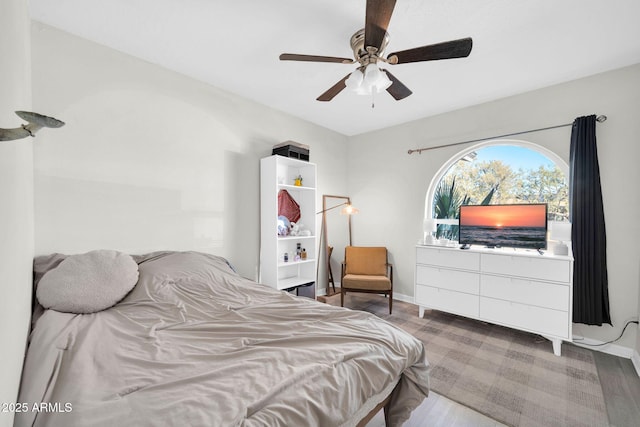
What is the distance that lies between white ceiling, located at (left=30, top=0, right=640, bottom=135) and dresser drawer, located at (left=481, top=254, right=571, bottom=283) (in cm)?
182

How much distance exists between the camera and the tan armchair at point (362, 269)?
3.35 meters

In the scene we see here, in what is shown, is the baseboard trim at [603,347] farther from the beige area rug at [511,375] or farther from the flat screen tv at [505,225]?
the flat screen tv at [505,225]

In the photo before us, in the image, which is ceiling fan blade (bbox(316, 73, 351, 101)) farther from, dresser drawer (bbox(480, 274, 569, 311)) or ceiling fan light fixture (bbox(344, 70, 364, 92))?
dresser drawer (bbox(480, 274, 569, 311))

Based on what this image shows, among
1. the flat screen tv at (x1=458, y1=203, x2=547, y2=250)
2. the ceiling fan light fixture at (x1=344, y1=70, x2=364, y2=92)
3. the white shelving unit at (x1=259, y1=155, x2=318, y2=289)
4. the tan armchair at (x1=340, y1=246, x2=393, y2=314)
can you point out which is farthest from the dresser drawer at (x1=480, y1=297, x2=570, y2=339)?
the ceiling fan light fixture at (x1=344, y1=70, x2=364, y2=92)

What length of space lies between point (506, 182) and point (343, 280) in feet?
7.79

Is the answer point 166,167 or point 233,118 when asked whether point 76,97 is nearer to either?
point 166,167

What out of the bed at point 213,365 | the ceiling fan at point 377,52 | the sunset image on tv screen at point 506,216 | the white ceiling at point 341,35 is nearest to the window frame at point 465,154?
the sunset image on tv screen at point 506,216

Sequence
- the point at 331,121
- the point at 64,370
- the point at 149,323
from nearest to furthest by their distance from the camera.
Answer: the point at 64,370
the point at 149,323
the point at 331,121

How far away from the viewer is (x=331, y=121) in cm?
392

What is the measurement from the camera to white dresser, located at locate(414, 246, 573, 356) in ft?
7.97

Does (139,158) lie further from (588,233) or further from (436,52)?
(588,233)

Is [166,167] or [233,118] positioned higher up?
[233,118]

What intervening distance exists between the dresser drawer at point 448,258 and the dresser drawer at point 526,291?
180 mm

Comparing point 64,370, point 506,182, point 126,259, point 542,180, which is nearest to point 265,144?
point 126,259
